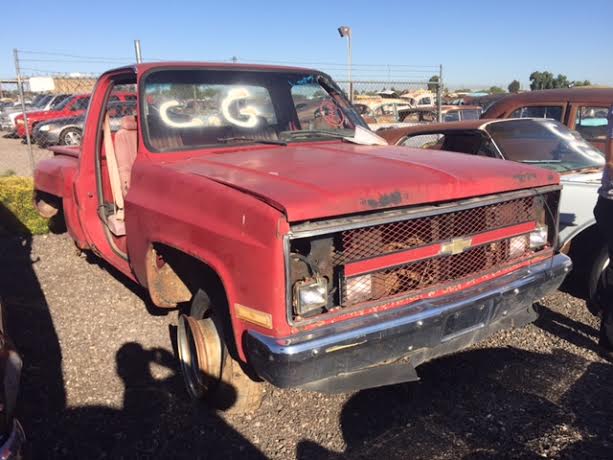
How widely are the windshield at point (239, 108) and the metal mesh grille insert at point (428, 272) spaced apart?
4.64 ft

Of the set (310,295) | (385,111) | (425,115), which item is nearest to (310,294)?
(310,295)

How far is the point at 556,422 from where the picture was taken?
2.87 meters

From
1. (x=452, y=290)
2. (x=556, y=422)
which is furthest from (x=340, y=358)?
(x=556, y=422)

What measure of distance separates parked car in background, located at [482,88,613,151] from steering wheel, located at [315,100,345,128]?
3753 millimetres

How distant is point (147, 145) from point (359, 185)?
60.4 inches

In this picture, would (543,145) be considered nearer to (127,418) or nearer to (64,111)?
(127,418)

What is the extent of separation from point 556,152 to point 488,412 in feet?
10.7

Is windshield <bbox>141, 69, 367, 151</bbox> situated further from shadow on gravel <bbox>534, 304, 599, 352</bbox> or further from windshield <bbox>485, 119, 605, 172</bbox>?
shadow on gravel <bbox>534, 304, 599, 352</bbox>

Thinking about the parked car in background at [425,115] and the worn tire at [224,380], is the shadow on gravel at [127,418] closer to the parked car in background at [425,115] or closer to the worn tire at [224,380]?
the worn tire at [224,380]

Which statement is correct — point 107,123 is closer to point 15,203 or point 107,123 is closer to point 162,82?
point 162,82

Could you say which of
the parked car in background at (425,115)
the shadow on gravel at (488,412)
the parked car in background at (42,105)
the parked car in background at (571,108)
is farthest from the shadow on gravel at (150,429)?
the parked car in background at (42,105)

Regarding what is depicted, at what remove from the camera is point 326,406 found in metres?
3.10

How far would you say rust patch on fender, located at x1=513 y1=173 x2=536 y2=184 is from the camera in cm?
290

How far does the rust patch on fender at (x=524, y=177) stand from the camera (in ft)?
9.50
